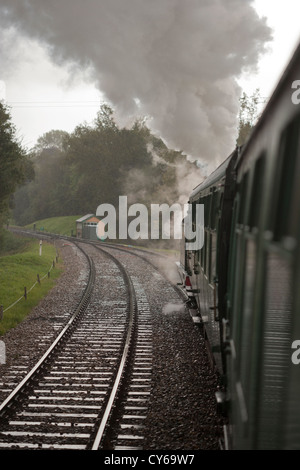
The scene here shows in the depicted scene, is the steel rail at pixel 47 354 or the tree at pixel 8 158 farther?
the tree at pixel 8 158

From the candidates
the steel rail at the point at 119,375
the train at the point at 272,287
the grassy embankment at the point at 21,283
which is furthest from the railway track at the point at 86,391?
the train at the point at 272,287

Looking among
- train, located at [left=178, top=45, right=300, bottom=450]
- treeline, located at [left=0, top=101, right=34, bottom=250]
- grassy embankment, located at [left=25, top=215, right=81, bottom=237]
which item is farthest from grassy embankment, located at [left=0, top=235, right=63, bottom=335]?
grassy embankment, located at [left=25, top=215, right=81, bottom=237]

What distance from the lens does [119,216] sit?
61.1m

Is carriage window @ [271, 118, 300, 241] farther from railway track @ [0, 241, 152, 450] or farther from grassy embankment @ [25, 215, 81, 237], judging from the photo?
grassy embankment @ [25, 215, 81, 237]

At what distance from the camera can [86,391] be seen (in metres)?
7.91

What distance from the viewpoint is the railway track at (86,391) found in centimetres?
622

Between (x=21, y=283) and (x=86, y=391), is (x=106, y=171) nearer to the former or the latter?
(x=21, y=283)

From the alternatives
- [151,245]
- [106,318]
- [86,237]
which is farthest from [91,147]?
[106,318]

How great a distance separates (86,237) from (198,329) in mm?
41137

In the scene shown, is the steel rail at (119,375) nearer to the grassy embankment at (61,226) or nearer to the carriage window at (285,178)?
the carriage window at (285,178)

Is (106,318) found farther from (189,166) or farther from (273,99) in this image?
(189,166)

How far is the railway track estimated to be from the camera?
6223mm

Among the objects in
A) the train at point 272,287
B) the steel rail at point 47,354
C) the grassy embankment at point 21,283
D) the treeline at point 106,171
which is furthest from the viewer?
the treeline at point 106,171

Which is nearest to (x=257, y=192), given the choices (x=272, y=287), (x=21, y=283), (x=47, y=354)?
(x=272, y=287)
